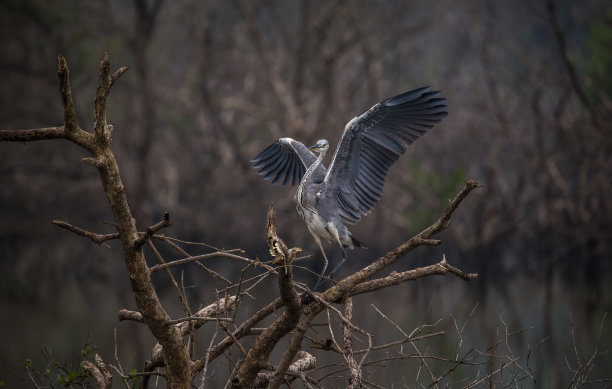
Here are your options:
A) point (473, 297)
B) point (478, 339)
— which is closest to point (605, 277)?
point (473, 297)

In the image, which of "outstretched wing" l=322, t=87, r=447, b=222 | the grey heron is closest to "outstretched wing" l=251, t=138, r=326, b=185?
the grey heron

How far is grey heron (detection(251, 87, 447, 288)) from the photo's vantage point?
4.89 meters

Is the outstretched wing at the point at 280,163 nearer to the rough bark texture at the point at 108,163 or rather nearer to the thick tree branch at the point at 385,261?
the thick tree branch at the point at 385,261

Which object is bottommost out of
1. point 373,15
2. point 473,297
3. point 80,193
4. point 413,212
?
point 473,297

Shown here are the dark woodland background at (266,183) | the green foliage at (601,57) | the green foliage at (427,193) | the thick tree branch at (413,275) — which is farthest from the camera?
the green foliage at (601,57)

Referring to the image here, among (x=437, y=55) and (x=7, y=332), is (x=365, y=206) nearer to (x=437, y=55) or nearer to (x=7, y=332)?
(x=7, y=332)

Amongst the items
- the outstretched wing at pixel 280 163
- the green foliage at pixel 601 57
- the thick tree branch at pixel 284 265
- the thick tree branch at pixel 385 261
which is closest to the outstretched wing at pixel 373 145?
the outstretched wing at pixel 280 163

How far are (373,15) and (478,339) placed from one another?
364 inches

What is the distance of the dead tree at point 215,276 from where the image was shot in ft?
10.1

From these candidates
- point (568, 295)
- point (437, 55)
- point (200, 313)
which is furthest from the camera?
point (437, 55)

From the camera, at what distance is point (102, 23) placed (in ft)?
48.7

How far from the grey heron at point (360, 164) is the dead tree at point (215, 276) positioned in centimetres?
130

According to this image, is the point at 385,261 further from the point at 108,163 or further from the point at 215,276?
the point at 108,163

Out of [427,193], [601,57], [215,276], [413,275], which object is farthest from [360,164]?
[601,57]
